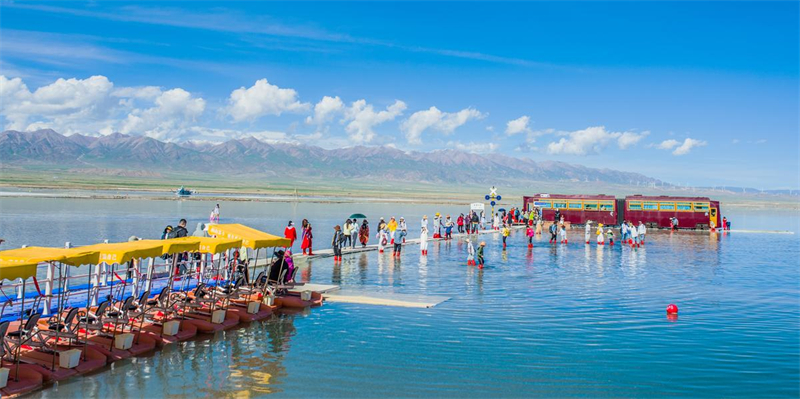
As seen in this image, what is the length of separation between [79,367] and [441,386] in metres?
7.33

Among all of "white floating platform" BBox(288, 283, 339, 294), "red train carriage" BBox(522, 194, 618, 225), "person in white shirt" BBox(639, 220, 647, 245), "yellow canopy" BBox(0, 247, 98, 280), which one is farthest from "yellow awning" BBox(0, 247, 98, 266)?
"red train carriage" BBox(522, 194, 618, 225)

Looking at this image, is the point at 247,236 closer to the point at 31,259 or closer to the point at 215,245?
the point at 215,245

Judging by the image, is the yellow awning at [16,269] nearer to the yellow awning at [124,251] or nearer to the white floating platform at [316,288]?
the yellow awning at [124,251]

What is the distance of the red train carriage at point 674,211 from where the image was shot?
6406cm

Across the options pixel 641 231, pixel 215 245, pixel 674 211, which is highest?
pixel 674 211

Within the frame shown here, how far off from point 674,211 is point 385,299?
5157 centimetres

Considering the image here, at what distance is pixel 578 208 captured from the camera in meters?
67.2

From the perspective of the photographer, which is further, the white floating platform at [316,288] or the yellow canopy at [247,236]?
the white floating platform at [316,288]

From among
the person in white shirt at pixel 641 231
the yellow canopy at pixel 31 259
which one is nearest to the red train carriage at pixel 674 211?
the person in white shirt at pixel 641 231

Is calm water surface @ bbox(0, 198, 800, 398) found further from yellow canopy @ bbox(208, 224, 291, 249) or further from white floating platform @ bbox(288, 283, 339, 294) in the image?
yellow canopy @ bbox(208, 224, 291, 249)

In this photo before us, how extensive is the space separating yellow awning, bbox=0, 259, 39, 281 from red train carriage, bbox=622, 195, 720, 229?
61022mm

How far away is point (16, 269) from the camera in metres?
11.9

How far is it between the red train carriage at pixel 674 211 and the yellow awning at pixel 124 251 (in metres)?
57.2

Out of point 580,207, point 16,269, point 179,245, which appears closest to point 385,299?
point 179,245
